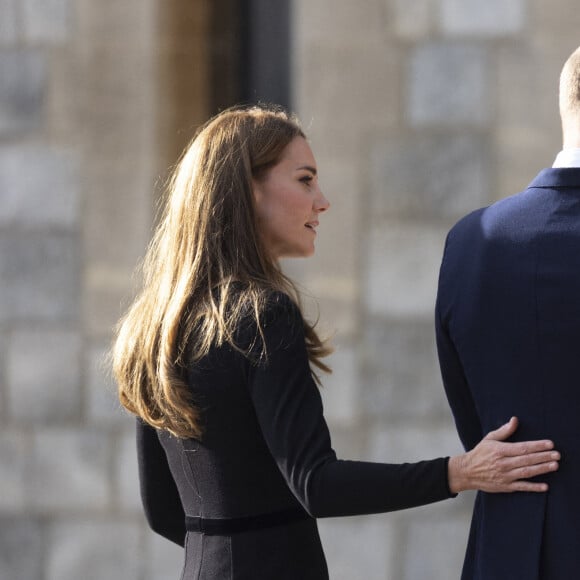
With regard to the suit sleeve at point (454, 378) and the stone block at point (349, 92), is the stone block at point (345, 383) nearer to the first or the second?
the stone block at point (349, 92)

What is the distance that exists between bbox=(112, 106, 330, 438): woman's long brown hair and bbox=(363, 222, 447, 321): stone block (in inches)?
83.8

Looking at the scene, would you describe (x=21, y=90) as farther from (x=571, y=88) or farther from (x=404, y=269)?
(x=571, y=88)

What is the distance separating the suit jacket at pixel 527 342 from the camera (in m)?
2.16

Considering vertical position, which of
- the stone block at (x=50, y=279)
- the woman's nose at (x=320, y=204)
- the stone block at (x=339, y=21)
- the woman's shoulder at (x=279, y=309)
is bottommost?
the stone block at (x=50, y=279)

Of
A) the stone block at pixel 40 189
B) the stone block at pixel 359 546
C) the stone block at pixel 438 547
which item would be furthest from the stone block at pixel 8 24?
the stone block at pixel 438 547

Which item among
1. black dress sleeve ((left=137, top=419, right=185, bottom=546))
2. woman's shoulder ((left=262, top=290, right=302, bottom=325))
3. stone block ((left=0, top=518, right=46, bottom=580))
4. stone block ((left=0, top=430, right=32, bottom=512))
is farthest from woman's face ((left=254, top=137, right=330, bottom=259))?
stone block ((left=0, top=518, right=46, bottom=580))

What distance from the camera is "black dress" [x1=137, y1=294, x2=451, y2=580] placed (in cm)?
217

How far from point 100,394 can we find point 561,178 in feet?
9.40

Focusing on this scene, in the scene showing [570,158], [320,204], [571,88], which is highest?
[571,88]

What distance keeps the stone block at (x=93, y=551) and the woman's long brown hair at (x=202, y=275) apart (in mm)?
2435

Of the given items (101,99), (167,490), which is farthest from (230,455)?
(101,99)

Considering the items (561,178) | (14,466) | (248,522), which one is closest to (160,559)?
(14,466)

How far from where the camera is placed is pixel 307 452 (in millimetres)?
2164

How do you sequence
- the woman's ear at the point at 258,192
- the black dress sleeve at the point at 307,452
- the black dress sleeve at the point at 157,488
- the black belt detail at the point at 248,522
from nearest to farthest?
the black dress sleeve at the point at 307,452
the black belt detail at the point at 248,522
the woman's ear at the point at 258,192
the black dress sleeve at the point at 157,488
